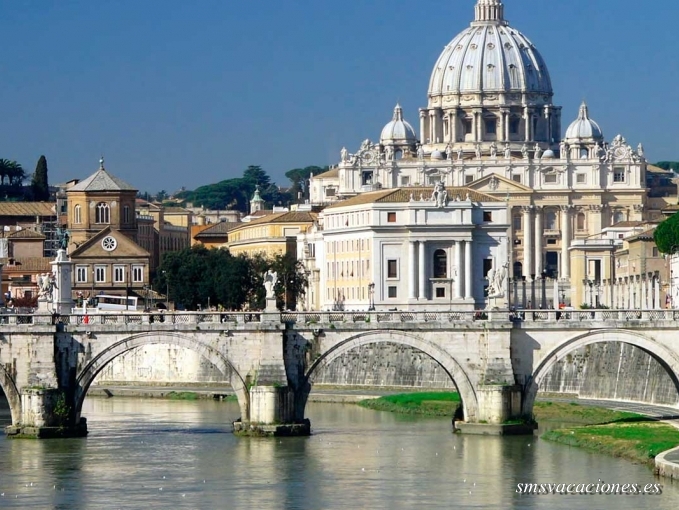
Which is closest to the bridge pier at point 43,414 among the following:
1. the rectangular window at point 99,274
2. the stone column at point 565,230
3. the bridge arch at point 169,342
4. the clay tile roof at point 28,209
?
the bridge arch at point 169,342

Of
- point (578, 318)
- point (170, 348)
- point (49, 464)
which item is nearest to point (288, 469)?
point (49, 464)

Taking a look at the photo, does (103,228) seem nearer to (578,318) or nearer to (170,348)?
(170,348)

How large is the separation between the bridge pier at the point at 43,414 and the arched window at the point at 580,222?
120898 millimetres

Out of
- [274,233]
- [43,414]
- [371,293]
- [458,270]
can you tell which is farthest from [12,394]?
[274,233]

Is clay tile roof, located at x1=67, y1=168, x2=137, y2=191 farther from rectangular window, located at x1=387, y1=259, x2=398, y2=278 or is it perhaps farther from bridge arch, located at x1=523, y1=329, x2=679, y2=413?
bridge arch, located at x1=523, y1=329, x2=679, y2=413

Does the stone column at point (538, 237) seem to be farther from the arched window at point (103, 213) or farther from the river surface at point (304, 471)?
the river surface at point (304, 471)

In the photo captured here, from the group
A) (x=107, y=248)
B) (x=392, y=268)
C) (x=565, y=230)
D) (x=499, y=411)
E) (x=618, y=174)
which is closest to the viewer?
(x=499, y=411)

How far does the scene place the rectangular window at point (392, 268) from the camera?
138875 mm

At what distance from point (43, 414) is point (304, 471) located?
9.88 m

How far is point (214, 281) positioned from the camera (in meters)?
135

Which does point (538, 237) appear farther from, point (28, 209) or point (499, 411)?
point (499, 411)

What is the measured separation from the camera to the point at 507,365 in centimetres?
7138

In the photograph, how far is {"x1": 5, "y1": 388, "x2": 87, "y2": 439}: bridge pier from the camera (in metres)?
71.1

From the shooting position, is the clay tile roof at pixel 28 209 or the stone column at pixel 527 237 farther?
the stone column at pixel 527 237
